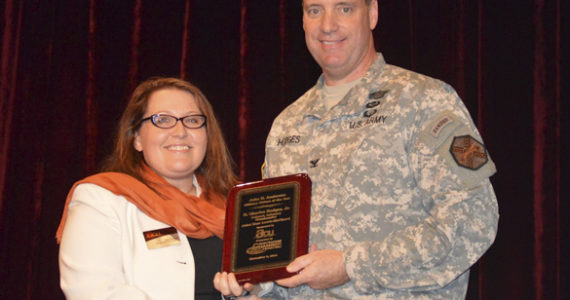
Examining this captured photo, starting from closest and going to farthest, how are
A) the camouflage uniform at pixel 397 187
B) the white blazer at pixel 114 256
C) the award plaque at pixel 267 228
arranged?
the camouflage uniform at pixel 397 187
the award plaque at pixel 267 228
the white blazer at pixel 114 256

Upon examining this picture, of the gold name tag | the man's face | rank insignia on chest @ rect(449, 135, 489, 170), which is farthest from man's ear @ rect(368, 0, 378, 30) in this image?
the gold name tag

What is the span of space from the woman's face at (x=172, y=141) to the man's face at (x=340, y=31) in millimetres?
836

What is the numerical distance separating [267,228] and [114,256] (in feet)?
2.54

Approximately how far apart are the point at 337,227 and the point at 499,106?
177 cm

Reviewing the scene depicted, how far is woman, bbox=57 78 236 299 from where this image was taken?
2502mm

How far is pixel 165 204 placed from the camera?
2758mm

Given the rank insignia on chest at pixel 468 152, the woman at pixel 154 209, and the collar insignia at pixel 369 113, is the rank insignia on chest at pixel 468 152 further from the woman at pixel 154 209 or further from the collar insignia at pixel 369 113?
the woman at pixel 154 209

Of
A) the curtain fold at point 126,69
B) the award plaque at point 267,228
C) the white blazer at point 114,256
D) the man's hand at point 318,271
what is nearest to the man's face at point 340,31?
the award plaque at point 267,228

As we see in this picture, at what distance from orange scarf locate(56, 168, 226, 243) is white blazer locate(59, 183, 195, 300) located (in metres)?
0.04

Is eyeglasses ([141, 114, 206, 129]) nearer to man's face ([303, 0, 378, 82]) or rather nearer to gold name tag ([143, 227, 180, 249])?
gold name tag ([143, 227, 180, 249])

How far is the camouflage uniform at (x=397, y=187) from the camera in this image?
1.92 meters

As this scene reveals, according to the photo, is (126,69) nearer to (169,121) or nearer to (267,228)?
(169,121)

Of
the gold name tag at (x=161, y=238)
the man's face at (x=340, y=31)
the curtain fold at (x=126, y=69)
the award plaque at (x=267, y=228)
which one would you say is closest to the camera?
the award plaque at (x=267, y=228)

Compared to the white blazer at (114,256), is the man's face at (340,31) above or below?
above
